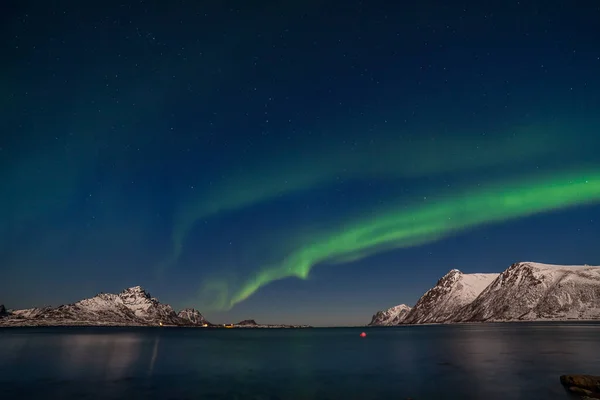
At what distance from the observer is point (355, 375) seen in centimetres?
5875

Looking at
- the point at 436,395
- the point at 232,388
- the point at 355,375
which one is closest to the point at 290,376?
the point at 355,375

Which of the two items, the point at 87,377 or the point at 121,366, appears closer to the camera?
the point at 87,377

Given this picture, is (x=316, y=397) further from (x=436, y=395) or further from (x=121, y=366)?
(x=121, y=366)

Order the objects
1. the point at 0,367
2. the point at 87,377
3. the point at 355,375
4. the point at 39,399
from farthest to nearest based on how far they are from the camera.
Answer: the point at 0,367 < the point at 355,375 < the point at 87,377 < the point at 39,399

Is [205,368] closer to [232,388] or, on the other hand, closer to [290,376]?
[290,376]

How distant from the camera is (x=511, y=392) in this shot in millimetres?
41406

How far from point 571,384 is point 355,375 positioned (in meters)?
27.7

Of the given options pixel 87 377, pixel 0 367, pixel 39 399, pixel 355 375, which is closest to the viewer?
pixel 39 399

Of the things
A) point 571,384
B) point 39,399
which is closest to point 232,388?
point 39,399

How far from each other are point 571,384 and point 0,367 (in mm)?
82884

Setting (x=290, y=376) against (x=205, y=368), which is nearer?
(x=290, y=376)

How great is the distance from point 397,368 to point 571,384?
31.7 metres

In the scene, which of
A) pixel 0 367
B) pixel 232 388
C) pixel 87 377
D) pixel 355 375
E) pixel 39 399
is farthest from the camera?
pixel 0 367

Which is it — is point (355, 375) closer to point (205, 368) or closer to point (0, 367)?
point (205, 368)
